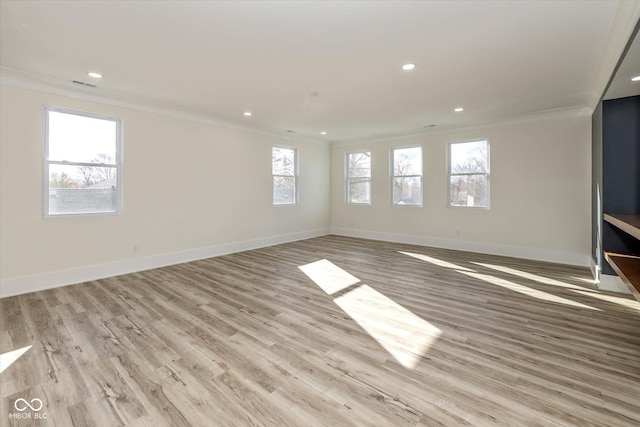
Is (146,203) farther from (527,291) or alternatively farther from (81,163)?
(527,291)

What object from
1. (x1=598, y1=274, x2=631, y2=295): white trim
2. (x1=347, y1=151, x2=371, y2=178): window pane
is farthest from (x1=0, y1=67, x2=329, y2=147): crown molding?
(x1=598, y1=274, x2=631, y2=295): white trim

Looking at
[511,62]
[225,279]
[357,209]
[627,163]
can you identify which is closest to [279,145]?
[357,209]

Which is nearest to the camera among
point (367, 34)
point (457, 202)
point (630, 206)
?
point (367, 34)

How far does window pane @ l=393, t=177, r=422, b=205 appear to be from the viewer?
22.0 feet

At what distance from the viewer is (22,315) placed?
2.88 meters

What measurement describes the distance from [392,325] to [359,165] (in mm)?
5642

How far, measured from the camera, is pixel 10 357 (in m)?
2.14

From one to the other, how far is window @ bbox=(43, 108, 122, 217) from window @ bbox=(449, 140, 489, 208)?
6205 mm

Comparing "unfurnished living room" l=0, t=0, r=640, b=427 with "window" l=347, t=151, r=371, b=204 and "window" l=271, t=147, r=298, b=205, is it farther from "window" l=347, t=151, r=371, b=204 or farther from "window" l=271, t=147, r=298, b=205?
"window" l=347, t=151, r=371, b=204

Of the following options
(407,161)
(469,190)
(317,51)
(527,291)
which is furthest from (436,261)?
(317,51)

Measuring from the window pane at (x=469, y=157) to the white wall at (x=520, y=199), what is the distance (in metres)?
0.15

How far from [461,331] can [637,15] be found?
278cm

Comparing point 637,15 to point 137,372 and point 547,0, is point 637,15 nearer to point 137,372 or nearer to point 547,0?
point 547,0

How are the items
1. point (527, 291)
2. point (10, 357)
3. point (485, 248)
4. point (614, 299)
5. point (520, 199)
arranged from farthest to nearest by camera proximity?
1. point (485, 248)
2. point (520, 199)
3. point (527, 291)
4. point (614, 299)
5. point (10, 357)
